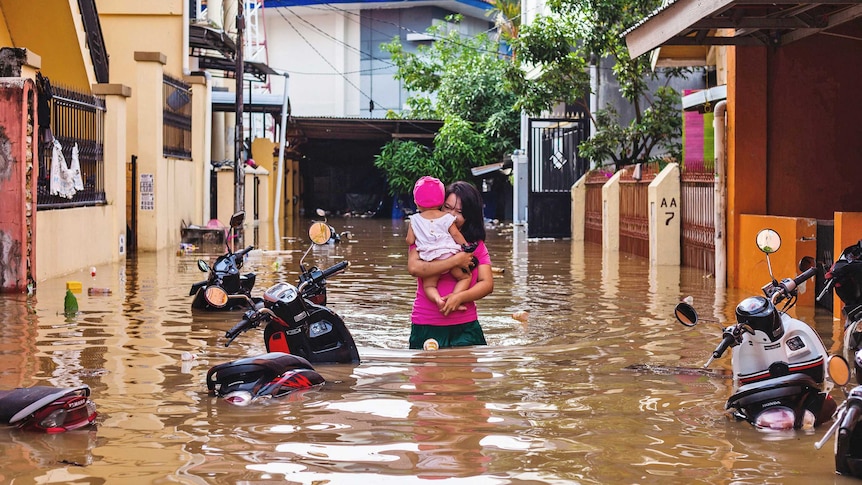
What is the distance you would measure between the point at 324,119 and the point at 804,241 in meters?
32.3

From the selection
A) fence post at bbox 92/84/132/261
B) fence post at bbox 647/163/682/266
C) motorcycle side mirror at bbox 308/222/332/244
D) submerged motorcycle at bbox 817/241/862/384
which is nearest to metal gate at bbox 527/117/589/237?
fence post at bbox 647/163/682/266

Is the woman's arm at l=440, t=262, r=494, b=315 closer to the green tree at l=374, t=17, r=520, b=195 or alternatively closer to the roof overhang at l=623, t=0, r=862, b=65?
the roof overhang at l=623, t=0, r=862, b=65

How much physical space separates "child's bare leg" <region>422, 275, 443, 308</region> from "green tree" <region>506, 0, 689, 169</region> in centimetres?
1910

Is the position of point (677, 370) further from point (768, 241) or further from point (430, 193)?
point (430, 193)

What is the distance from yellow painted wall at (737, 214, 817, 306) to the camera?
12.8 m

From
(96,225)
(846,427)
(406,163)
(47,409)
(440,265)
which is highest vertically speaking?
(406,163)

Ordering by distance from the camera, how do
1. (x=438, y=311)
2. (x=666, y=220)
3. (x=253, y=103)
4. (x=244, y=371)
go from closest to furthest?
(x=244, y=371)
(x=438, y=311)
(x=666, y=220)
(x=253, y=103)

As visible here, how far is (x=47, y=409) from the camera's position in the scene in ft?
19.0

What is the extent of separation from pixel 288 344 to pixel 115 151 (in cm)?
1245

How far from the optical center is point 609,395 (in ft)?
23.2

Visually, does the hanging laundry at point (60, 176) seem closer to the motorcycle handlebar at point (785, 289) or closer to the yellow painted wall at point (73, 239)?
the yellow painted wall at point (73, 239)

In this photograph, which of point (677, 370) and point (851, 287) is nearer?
point (851, 287)

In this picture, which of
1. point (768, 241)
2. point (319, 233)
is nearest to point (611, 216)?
Result: point (319, 233)

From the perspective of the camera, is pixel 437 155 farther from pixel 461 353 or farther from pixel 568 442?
pixel 568 442
